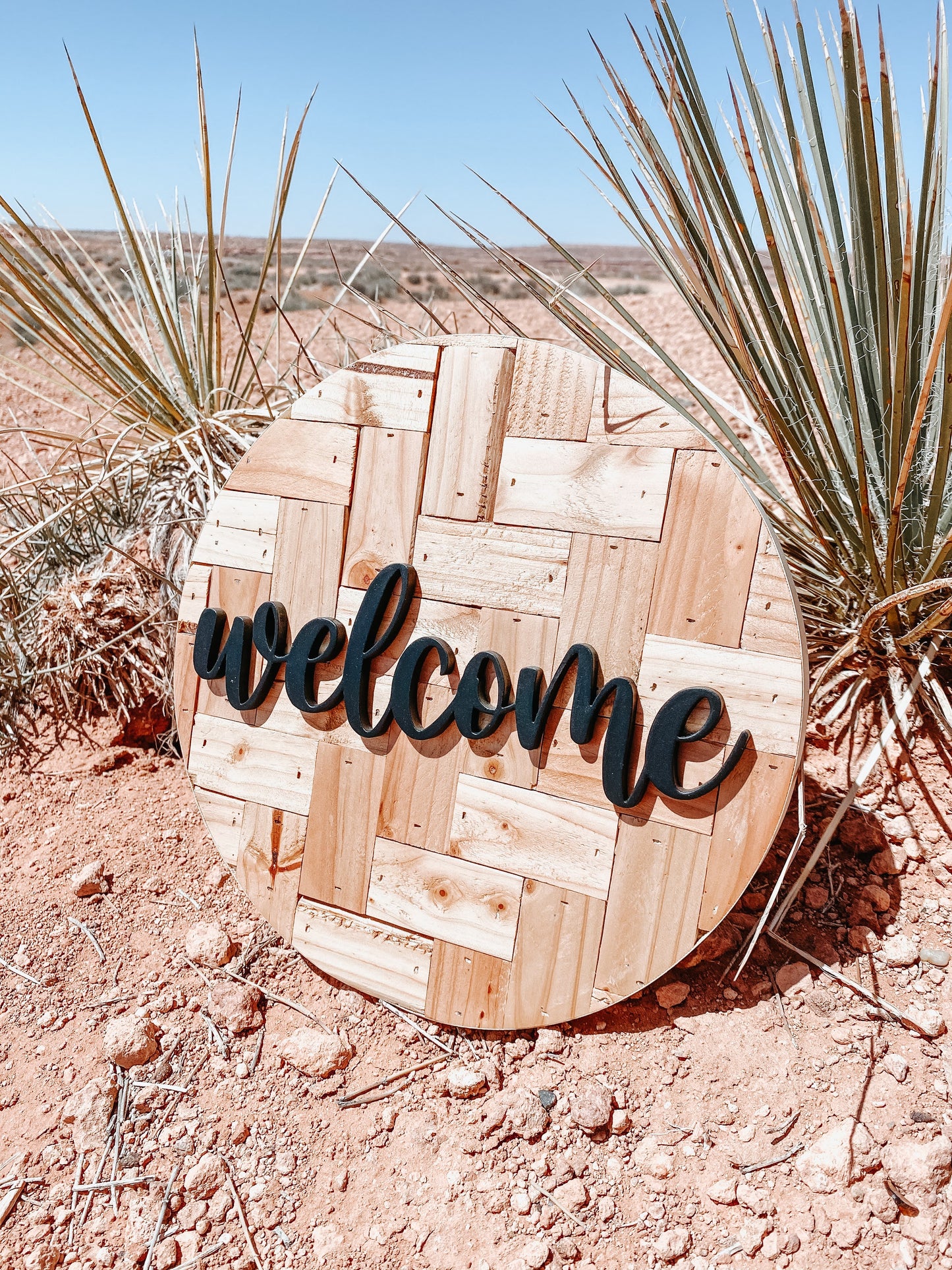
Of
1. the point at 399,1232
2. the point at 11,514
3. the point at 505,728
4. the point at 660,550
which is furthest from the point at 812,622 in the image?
the point at 11,514

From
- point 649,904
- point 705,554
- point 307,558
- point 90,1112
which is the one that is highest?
point 705,554

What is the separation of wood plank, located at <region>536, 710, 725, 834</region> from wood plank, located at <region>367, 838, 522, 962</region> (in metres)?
0.19

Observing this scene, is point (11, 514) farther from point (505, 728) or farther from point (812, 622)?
point (812, 622)

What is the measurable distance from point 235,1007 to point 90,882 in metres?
0.46

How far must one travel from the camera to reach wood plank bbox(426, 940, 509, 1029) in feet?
4.55

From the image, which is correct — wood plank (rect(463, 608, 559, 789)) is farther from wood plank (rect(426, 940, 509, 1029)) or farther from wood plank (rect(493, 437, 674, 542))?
wood plank (rect(426, 940, 509, 1029))

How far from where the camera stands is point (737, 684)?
48.9 inches

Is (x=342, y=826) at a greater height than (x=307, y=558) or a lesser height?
lesser

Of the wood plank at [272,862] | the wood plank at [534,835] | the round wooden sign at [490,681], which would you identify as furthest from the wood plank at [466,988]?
the wood plank at [272,862]

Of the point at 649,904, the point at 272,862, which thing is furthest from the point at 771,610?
the point at 272,862

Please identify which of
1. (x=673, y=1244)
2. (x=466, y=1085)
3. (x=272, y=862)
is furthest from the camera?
(x=272, y=862)

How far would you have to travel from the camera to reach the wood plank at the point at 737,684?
3.99ft

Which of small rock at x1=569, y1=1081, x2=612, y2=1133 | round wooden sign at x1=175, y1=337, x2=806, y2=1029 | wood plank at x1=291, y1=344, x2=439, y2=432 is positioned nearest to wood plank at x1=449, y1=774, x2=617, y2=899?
round wooden sign at x1=175, y1=337, x2=806, y2=1029

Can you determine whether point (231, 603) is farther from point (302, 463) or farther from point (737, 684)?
point (737, 684)
